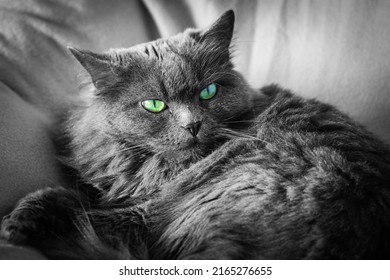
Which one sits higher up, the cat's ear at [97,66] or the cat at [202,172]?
the cat's ear at [97,66]

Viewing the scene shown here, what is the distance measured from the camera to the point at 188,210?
1180 millimetres

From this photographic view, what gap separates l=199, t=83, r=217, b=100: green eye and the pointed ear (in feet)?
0.58

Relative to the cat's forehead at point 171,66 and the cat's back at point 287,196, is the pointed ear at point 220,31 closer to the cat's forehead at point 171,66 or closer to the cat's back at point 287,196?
the cat's forehead at point 171,66

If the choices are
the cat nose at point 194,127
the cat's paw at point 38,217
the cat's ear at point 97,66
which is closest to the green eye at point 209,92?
the cat nose at point 194,127

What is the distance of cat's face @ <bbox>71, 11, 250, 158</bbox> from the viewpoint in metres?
1.28

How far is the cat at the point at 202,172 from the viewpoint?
37.9 inches

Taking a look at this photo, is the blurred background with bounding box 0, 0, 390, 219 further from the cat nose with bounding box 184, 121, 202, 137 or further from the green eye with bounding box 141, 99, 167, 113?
the cat nose with bounding box 184, 121, 202, 137

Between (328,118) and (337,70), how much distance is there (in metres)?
0.45

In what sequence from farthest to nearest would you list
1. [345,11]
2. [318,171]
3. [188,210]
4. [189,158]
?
[345,11], [189,158], [188,210], [318,171]

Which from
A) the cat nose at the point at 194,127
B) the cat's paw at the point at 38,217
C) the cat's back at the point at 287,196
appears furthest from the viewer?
the cat nose at the point at 194,127

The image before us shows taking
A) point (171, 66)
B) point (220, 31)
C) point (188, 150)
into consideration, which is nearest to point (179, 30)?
point (220, 31)
